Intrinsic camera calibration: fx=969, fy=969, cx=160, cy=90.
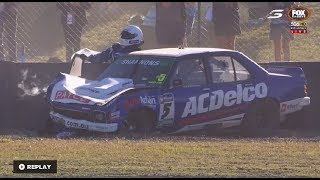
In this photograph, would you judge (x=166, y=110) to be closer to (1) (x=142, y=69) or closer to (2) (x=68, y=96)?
(1) (x=142, y=69)

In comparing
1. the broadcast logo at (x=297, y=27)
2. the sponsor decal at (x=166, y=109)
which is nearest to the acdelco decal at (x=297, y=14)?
the broadcast logo at (x=297, y=27)

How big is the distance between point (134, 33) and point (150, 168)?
613 cm

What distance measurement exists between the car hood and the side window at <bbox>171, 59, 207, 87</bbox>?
0.75 m

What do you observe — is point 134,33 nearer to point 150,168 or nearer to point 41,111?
point 41,111

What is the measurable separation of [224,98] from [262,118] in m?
0.92

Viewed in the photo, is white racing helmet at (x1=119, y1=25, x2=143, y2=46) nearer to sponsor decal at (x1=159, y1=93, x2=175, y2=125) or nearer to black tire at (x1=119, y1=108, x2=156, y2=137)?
sponsor decal at (x1=159, y1=93, x2=175, y2=125)

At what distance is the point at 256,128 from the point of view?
15.2 meters

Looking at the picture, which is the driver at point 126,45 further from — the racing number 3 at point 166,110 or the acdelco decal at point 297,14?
the acdelco decal at point 297,14

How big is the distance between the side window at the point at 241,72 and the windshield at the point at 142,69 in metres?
1.15

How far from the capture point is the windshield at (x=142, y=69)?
14.5 m

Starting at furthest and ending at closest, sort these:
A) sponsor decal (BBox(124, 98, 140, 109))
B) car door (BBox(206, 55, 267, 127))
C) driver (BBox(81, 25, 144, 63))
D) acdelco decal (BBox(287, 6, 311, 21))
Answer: acdelco decal (BBox(287, 6, 311, 21)) < driver (BBox(81, 25, 144, 63)) < car door (BBox(206, 55, 267, 127)) < sponsor decal (BBox(124, 98, 140, 109))

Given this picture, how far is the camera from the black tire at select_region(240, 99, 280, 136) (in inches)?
591

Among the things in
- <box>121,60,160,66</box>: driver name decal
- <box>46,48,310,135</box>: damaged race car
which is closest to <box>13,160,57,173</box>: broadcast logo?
<box>46,48,310,135</box>: damaged race car

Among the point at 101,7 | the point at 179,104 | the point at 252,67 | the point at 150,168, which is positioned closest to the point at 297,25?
the point at 252,67
